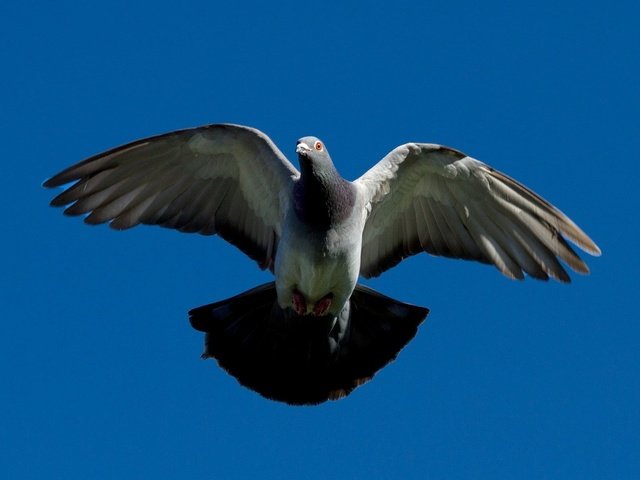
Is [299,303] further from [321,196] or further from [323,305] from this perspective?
[321,196]

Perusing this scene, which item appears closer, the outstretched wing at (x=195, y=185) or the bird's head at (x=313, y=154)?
the bird's head at (x=313, y=154)

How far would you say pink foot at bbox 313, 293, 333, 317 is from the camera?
14.2 m

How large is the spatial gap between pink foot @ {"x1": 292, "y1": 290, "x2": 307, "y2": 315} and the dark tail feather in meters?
0.35

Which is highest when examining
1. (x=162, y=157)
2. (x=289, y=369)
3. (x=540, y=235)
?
(x=162, y=157)

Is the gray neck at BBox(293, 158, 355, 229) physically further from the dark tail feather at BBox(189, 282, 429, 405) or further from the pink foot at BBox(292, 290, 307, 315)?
the dark tail feather at BBox(189, 282, 429, 405)

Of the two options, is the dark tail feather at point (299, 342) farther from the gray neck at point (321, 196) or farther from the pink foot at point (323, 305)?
the gray neck at point (321, 196)

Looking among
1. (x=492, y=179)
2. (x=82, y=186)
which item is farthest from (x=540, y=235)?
(x=82, y=186)

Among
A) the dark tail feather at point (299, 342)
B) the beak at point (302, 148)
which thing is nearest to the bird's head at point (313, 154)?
the beak at point (302, 148)

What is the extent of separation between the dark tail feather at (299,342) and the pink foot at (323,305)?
0.34 meters

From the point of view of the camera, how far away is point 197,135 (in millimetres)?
14086

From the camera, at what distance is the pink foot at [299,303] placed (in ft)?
46.5

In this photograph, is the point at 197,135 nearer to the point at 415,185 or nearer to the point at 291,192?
the point at 291,192

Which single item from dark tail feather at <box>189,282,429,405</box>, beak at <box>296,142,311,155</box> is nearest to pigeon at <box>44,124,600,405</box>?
dark tail feather at <box>189,282,429,405</box>

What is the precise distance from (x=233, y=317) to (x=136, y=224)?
1.68m
